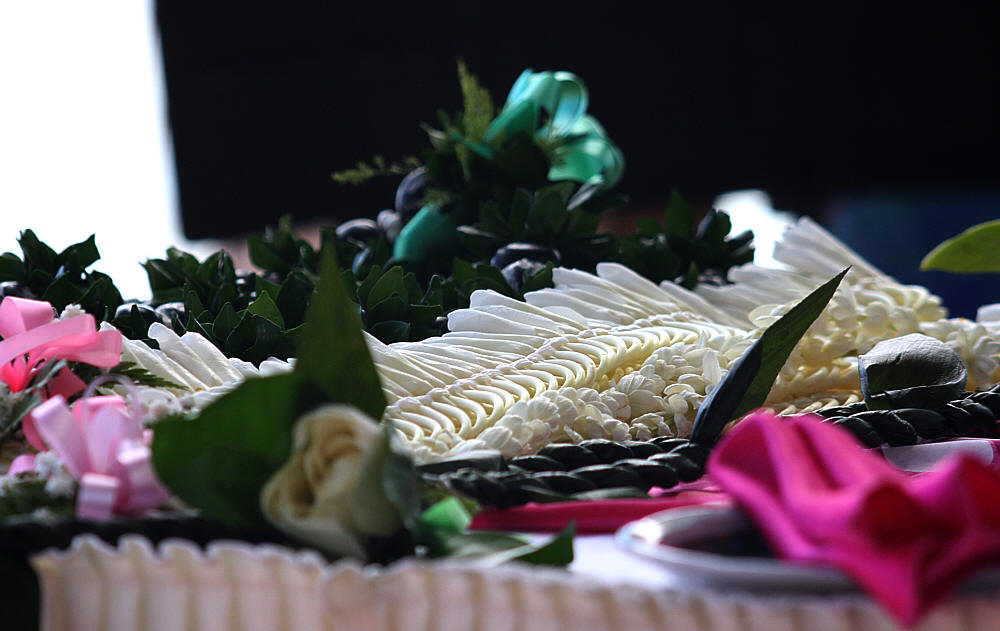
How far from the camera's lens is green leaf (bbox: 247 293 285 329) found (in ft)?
2.09

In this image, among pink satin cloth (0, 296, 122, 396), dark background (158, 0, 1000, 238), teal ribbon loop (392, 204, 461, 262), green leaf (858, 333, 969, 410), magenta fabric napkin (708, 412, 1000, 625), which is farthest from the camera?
dark background (158, 0, 1000, 238)

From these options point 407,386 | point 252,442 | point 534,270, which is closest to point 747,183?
point 534,270

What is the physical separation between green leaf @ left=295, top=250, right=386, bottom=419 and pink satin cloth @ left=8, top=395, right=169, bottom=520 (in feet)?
0.23

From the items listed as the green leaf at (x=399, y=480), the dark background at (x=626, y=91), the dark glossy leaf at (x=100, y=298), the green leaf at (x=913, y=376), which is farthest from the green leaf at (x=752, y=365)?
the dark background at (x=626, y=91)

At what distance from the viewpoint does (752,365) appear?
1.68 feet

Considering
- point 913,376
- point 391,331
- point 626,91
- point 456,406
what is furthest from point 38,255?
point 626,91

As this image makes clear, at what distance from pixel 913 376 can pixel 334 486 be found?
431mm

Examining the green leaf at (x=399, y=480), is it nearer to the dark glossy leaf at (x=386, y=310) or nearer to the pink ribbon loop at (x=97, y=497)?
the pink ribbon loop at (x=97, y=497)

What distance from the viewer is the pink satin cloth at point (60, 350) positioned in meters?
0.49

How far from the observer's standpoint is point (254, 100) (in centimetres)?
318

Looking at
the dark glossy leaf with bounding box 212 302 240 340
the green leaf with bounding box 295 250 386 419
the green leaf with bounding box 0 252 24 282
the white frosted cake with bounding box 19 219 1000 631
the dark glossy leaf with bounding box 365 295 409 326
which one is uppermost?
the green leaf with bounding box 295 250 386 419

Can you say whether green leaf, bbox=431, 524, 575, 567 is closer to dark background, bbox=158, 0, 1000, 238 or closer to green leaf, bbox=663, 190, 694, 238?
green leaf, bbox=663, 190, 694, 238

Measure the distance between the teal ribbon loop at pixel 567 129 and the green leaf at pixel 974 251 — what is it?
388 mm

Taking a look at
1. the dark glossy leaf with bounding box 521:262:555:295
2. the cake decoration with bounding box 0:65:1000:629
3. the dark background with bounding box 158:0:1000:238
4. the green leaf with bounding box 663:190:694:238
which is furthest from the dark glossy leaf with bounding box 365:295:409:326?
the dark background with bounding box 158:0:1000:238
